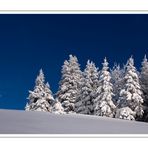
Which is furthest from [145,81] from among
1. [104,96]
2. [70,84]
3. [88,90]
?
[70,84]

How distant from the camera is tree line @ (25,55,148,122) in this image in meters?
42.4

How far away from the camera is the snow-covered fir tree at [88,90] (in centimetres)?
4406

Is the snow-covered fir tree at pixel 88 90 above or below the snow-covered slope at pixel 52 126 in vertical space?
above

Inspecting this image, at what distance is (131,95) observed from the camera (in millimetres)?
42156

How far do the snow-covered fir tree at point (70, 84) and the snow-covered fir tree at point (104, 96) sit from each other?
293cm

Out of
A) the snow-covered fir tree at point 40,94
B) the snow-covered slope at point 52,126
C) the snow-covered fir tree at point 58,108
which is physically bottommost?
the snow-covered slope at point 52,126

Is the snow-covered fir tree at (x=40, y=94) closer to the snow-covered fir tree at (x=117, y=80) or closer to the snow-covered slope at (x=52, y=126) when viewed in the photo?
the snow-covered fir tree at (x=117, y=80)

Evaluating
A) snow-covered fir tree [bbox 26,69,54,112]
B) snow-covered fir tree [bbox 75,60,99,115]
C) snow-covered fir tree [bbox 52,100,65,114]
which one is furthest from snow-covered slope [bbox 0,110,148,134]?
snow-covered fir tree [bbox 26,69,54,112]

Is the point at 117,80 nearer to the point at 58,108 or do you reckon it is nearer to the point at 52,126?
the point at 58,108

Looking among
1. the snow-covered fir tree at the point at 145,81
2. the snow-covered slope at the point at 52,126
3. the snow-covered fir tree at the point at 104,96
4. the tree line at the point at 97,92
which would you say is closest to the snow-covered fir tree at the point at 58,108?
the tree line at the point at 97,92

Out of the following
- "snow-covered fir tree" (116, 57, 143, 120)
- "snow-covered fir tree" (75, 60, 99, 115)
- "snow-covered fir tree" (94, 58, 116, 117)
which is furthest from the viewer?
"snow-covered fir tree" (75, 60, 99, 115)

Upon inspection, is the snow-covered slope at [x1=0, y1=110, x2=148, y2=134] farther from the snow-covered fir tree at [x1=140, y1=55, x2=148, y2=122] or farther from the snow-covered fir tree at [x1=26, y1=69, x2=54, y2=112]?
the snow-covered fir tree at [x1=26, y1=69, x2=54, y2=112]

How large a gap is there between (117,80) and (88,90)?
446 cm

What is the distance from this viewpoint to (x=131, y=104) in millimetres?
42406
